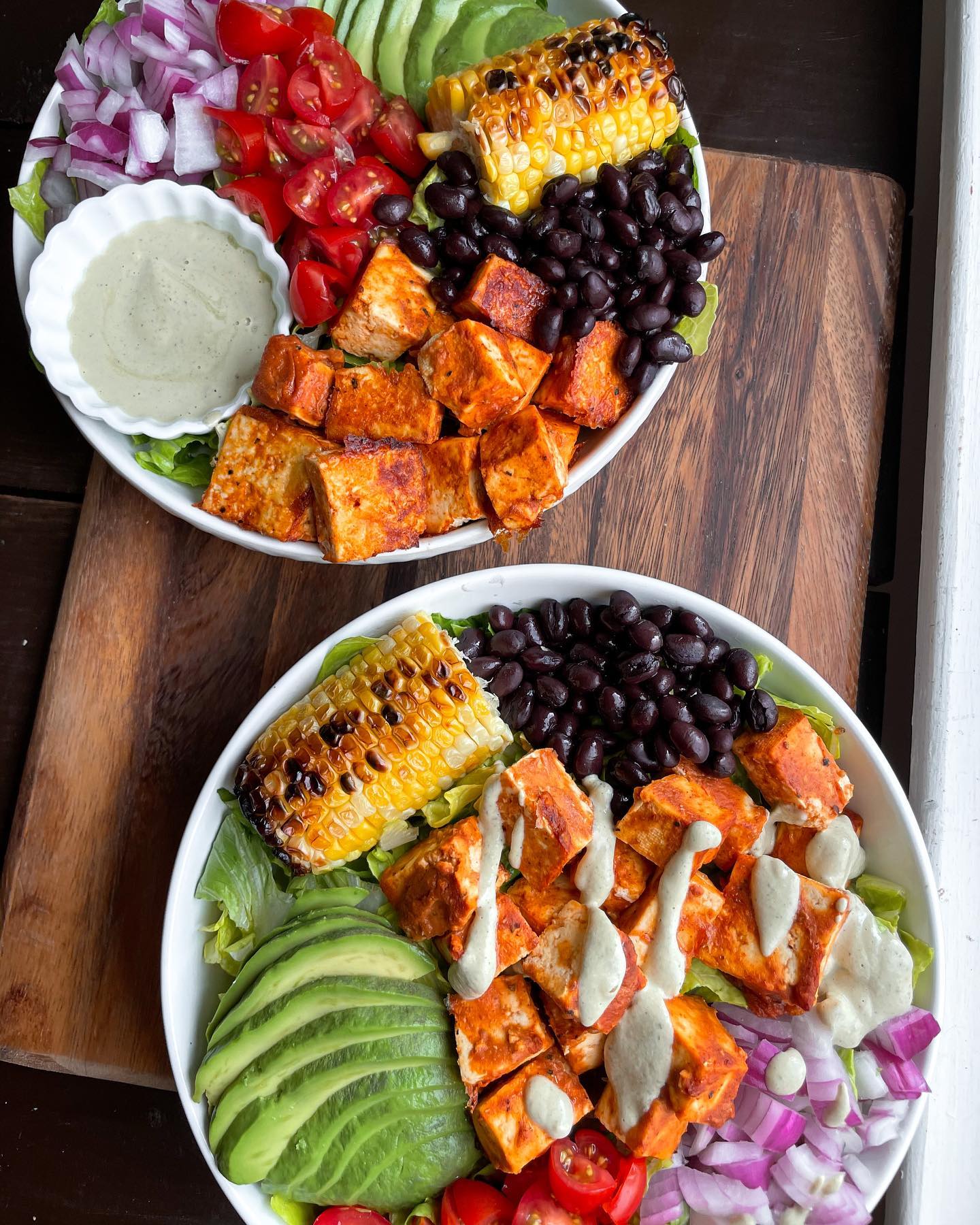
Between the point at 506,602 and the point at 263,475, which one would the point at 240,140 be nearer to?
the point at 263,475

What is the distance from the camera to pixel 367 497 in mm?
2619

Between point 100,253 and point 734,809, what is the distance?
2.23 m

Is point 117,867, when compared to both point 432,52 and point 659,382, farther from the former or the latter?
point 432,52

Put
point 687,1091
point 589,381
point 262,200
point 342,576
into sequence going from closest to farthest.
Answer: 1. point 687,1091
2. point 589,381
3. point 262,200
4. point 342,576

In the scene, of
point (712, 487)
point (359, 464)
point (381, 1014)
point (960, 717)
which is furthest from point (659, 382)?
point (381, 1014)

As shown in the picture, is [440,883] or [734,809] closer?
[440,883]

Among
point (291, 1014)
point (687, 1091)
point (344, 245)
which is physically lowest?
point (291, 1014)

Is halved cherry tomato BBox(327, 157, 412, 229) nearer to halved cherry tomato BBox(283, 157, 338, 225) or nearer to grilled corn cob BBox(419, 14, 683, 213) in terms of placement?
halved cherry tomato BBox(283, 157, 338, 225)

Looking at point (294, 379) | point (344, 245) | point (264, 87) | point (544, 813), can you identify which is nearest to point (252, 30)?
point (264, 87)

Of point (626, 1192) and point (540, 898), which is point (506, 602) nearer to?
point (540, 898)

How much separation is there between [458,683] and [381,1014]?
2.62 feet

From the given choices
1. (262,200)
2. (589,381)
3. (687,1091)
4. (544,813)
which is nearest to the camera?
(687,1091)

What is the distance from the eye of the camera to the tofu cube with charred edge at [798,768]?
8.66 ft

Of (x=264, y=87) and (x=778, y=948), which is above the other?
(x=264, y=87)
